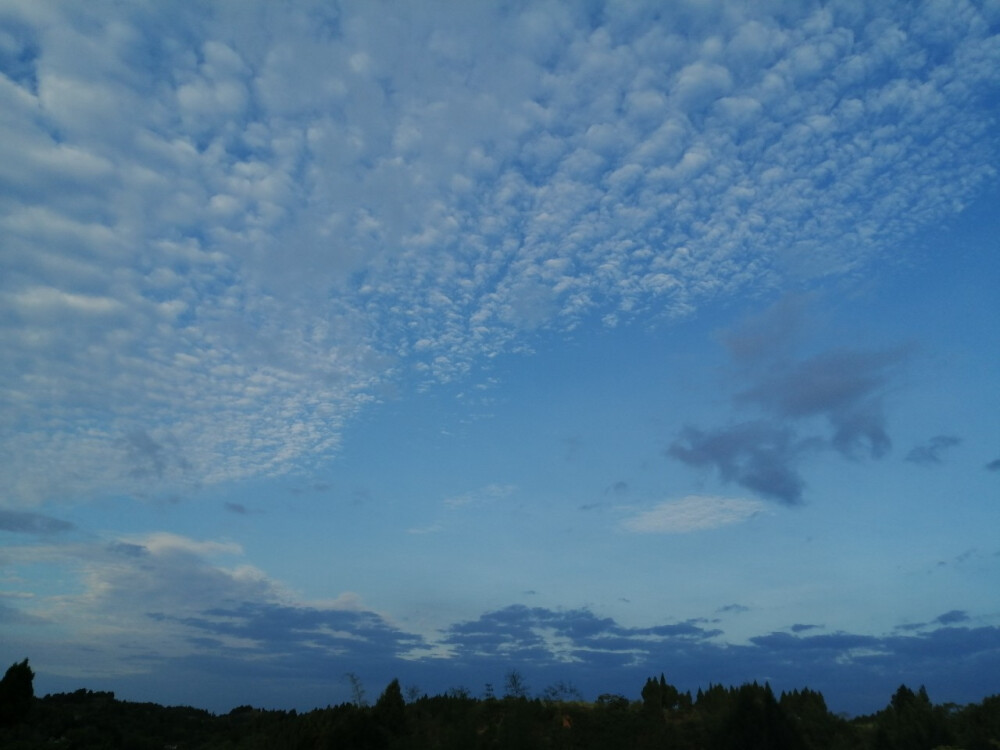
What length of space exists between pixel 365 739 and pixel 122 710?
31.5 meters

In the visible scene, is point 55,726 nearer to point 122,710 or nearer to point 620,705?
point 122,710

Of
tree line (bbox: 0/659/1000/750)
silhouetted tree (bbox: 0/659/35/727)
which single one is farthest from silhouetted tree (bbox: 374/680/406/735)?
silhouetted tree (bbox: 0/659/35/727)

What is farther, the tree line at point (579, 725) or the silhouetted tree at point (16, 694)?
the silhouetted tree at point (16, 694)

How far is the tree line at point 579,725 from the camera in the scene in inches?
1528

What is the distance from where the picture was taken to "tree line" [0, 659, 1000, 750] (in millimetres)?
38812

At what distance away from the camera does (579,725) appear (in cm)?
4334

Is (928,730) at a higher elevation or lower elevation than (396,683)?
lower

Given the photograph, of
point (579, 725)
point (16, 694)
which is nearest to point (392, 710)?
point (579, 725)

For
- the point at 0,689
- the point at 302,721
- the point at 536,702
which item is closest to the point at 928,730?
the point at 536,702

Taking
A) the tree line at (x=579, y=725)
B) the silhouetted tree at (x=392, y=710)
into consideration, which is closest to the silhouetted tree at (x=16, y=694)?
the tree line at (x=579, y=725)

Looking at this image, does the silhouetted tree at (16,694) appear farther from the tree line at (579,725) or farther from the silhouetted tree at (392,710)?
the silhouetted tree at (392,710)

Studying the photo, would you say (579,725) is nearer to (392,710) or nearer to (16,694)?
(392,710)

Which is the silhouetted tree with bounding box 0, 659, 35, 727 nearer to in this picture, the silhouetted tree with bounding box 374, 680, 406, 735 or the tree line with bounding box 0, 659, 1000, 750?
the tree line with bounding box 0, 659, 1000, 750

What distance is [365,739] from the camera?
4100 centimetres
